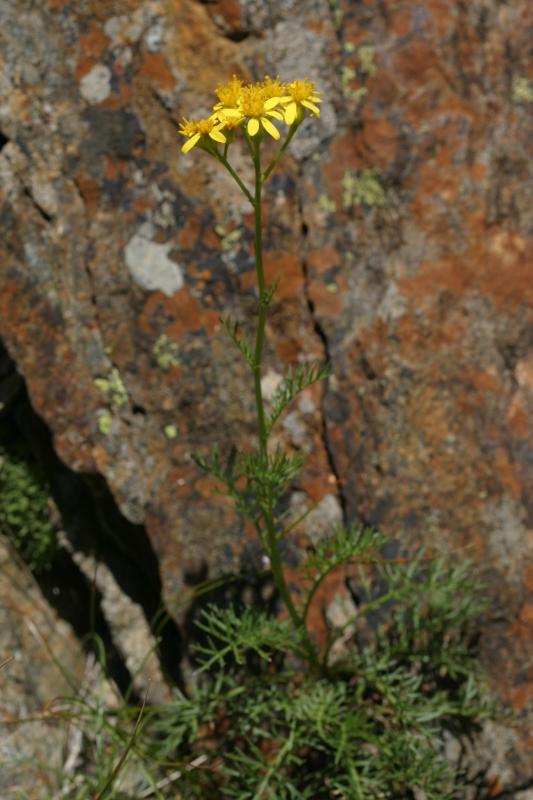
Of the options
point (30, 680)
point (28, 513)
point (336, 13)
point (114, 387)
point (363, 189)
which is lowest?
point (30, 680)

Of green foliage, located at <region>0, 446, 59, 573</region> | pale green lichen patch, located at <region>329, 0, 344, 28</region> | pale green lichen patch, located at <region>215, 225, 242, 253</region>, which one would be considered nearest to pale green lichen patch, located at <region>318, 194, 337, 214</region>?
pale green lichen patch, located at <region>215, 225, 242, 253</region>

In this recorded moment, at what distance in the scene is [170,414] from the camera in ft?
11.5

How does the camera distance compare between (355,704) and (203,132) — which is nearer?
(203,132)

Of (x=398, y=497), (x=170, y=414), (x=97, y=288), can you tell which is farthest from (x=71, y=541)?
(x=398, y=497)

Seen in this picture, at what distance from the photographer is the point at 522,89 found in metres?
3.64

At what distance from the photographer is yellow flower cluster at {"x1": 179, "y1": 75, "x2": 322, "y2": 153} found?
2.21 meters

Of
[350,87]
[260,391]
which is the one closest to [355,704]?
[260,391]

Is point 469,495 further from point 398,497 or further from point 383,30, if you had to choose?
point 383,30

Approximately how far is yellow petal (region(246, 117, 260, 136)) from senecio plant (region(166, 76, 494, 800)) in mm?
641

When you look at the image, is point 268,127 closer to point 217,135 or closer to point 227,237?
point 217,135

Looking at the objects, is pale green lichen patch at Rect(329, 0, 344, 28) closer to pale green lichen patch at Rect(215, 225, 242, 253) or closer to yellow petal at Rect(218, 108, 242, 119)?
pale green lichen patch at Rect(215, 225, 242, 253)

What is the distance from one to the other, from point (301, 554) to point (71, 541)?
4.12ft

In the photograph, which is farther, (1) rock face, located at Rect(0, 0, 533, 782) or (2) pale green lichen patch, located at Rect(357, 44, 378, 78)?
(2) pale green lichen patch, located at Rect(357, 44, 378, 78)

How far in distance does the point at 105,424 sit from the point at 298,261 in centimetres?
103
